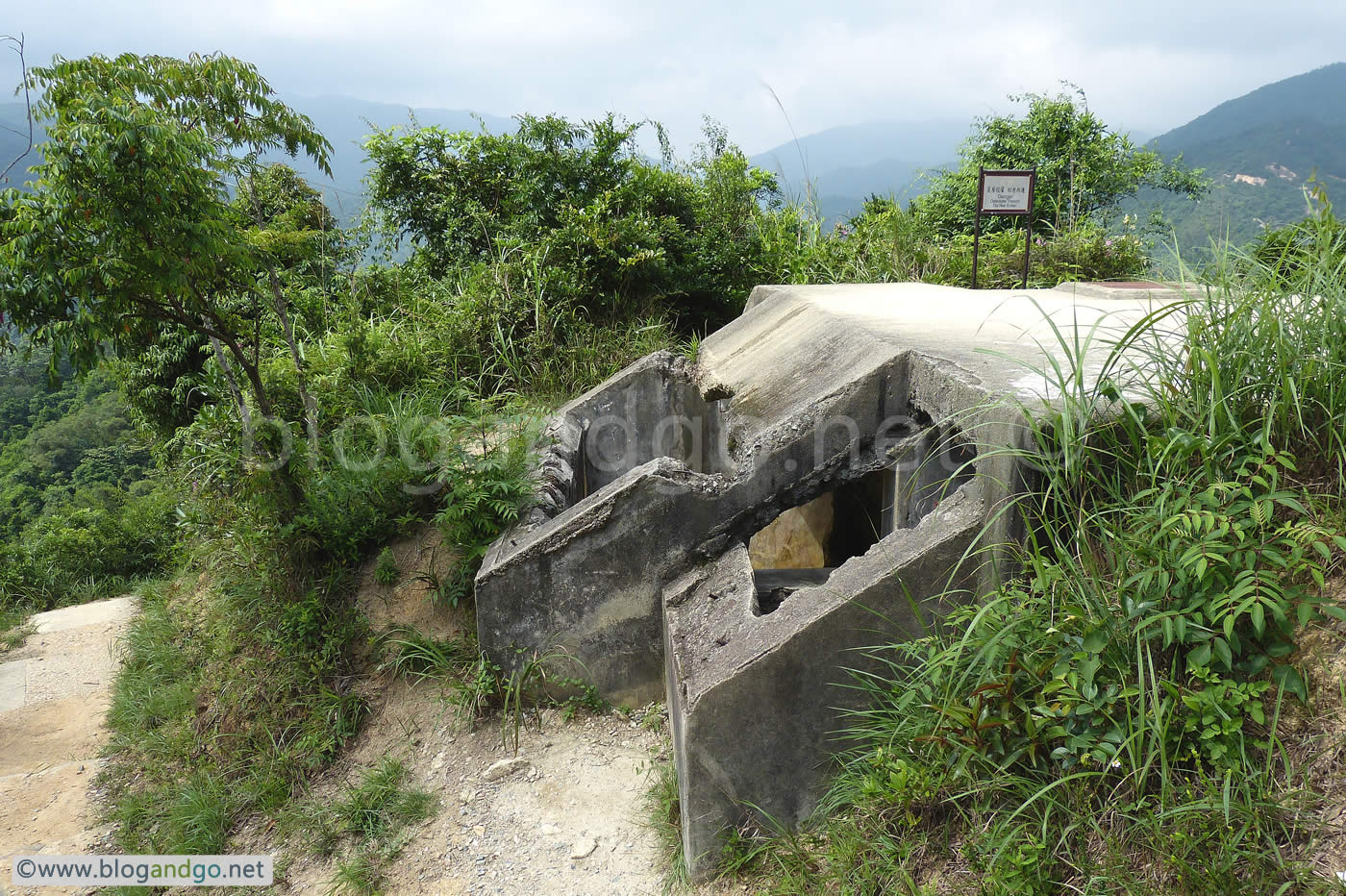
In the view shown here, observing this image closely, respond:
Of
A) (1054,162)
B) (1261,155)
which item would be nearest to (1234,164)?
(1261,155)

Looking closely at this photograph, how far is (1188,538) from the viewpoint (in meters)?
2.25

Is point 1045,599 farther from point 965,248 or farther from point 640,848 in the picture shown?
point 965,248

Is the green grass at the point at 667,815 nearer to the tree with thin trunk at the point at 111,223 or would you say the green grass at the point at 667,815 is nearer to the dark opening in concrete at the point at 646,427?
the dark opening in concrete at the point at 646,427

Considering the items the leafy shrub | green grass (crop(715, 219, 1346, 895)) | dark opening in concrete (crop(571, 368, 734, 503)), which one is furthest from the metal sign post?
the leafy shrub

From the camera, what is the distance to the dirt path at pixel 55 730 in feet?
12.9

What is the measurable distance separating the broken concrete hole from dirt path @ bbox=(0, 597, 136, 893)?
2.30 m

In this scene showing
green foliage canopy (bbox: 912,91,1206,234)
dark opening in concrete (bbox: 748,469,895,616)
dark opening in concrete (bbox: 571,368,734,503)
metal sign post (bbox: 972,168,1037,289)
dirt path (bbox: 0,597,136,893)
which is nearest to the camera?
dirt path (bbox: 0,597,136,893)

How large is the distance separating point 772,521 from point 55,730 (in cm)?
441

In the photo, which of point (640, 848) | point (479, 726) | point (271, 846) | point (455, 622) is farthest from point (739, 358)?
point (271, 846)

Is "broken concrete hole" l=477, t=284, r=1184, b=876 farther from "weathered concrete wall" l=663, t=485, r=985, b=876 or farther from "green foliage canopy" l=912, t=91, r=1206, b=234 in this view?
"green foliage canopy" l=912, t=91, r=1206, b=234

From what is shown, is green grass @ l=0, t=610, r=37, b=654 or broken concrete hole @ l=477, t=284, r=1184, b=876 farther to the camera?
green grass @ l=0, t=610, r=37, b=654

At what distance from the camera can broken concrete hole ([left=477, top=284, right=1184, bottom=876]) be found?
9.69 feet

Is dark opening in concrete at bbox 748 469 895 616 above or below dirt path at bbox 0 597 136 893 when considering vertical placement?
above

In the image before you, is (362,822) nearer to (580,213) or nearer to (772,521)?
(772,521)
